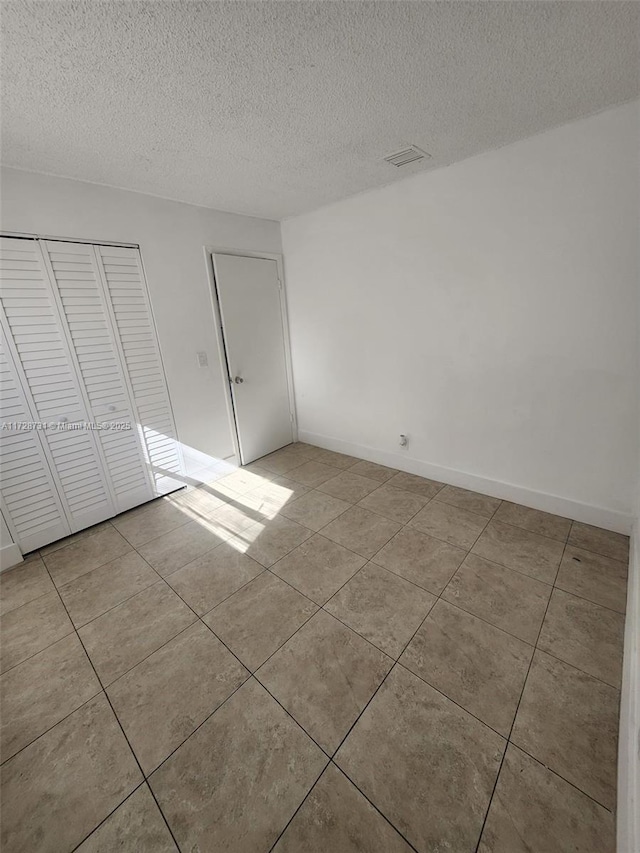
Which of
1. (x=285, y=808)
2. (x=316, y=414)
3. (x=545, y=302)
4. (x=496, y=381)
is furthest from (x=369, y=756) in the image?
(x=316, y=414)

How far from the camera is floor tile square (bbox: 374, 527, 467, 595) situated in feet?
6.23

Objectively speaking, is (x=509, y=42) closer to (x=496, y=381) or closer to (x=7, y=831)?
(x=496, y=381)

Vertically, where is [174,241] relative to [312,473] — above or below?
above

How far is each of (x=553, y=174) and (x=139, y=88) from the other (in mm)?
2195

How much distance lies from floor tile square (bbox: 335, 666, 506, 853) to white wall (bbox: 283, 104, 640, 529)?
5.66 ft

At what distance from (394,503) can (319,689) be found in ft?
4.94

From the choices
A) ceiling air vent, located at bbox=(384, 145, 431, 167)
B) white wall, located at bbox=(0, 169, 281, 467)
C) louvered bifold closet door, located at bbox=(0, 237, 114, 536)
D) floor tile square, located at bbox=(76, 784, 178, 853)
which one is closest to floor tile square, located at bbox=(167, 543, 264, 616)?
floor tile square, located at bbox=(76, 784, 178, 853)

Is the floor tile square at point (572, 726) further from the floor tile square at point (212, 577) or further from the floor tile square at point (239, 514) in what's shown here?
the floor tile square at point (239, 514)

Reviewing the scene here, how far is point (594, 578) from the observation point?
71.6 inches

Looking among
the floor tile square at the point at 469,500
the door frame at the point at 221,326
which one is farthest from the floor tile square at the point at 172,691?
the door frame at the point at 221,326

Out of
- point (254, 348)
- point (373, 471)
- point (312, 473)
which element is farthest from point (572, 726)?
point (254, 348)

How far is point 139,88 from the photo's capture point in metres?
1.35

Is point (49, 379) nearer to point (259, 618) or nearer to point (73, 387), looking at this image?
point (73, 387)

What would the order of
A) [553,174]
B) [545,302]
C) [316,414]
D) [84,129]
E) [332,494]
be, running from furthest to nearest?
[316,414] → [332,494] → [545,302] → [553,174] → [84,129]
